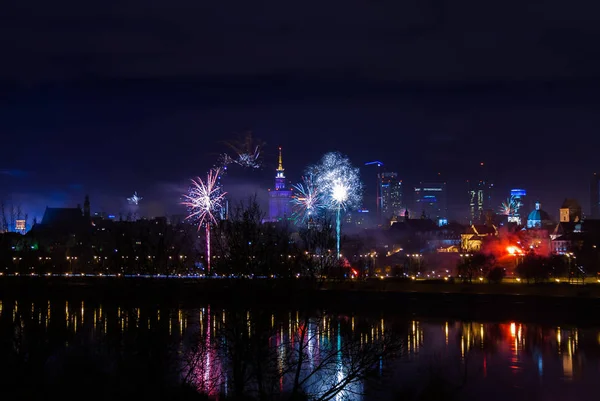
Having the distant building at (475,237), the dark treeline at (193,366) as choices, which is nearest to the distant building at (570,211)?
the distant building at (475,237)

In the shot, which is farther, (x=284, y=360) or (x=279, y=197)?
(x=279, y=197)

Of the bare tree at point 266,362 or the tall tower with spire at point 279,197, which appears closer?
the bare tree at point 266,362

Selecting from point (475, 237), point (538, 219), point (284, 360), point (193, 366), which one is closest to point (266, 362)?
point (193, 366)

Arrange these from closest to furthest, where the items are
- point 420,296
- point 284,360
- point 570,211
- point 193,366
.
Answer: point 193,366
point 284,360
point 420,296
point 570,211

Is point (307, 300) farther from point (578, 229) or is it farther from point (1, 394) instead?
point (578, 229)

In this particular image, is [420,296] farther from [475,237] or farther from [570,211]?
[570,211]

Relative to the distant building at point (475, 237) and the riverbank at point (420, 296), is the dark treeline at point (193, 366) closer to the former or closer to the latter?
the riverbank at point (420, 296)

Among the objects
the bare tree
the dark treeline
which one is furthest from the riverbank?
the bare tree
